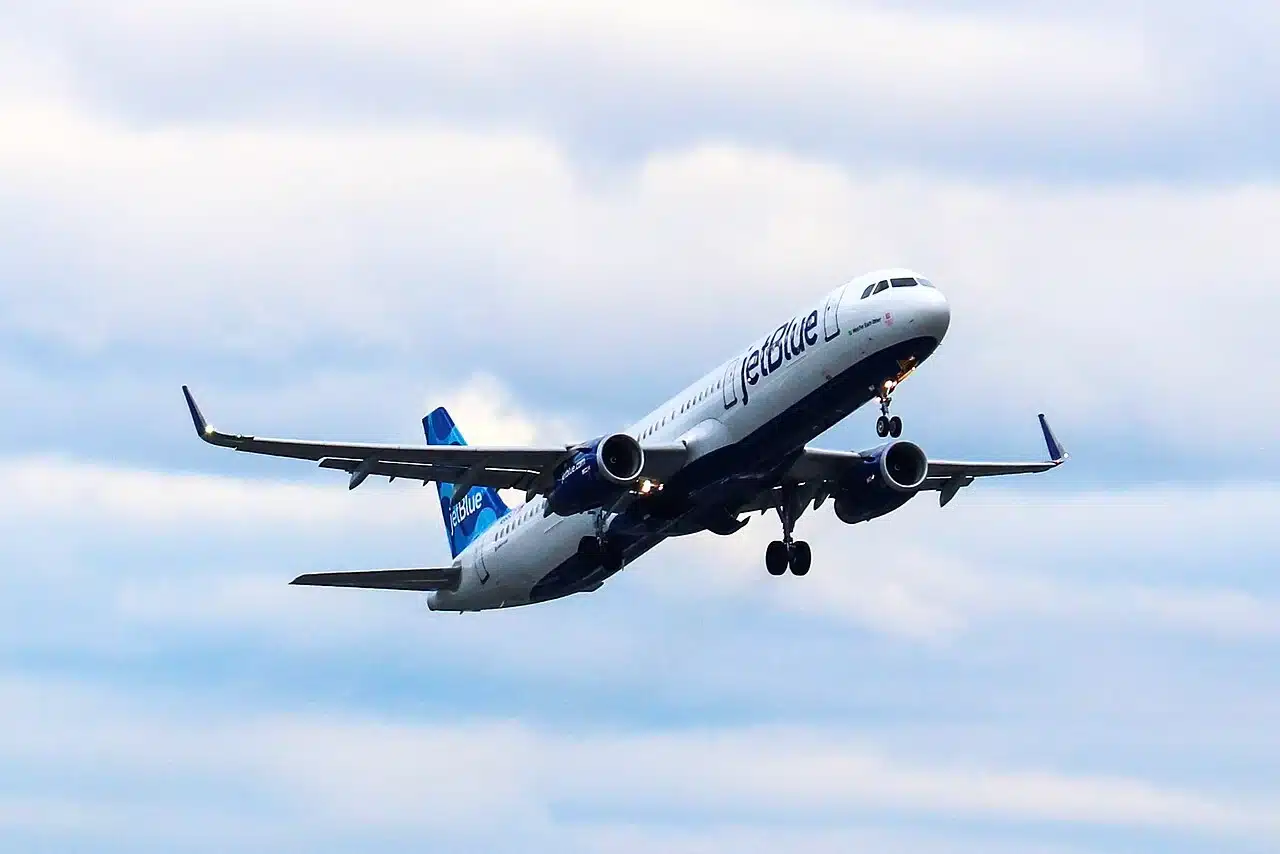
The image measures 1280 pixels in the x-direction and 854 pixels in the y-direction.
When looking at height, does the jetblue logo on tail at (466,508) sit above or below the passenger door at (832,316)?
above

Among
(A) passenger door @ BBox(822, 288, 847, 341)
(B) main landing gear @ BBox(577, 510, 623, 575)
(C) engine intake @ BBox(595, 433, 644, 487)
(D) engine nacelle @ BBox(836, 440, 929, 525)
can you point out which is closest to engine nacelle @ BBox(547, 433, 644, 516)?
(C) engine intake @ BBox(595, 433, 644, 487)

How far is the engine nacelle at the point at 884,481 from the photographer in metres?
77.7

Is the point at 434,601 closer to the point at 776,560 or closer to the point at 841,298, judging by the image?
the point at 776,560

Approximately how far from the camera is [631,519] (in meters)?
76.6

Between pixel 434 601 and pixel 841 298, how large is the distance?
2258 centimetres

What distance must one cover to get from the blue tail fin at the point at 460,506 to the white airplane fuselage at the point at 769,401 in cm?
708

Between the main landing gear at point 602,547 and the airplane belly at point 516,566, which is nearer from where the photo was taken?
the main landing gear at point 602,547

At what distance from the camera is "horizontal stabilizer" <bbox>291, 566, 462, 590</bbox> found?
271ft

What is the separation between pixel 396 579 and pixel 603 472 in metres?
15.0

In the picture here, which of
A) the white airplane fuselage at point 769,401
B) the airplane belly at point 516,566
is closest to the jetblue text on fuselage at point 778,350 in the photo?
the white airplane fuselage at point 769,401

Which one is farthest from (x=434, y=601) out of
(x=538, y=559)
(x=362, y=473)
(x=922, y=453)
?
(x=922, y=453)

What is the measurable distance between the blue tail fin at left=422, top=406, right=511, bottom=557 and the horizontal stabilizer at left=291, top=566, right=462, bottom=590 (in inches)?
96.9

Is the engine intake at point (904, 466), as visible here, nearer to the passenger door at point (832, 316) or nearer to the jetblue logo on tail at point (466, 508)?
the passenger door at point (832, 316)

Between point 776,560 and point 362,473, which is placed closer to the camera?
point 362,473
